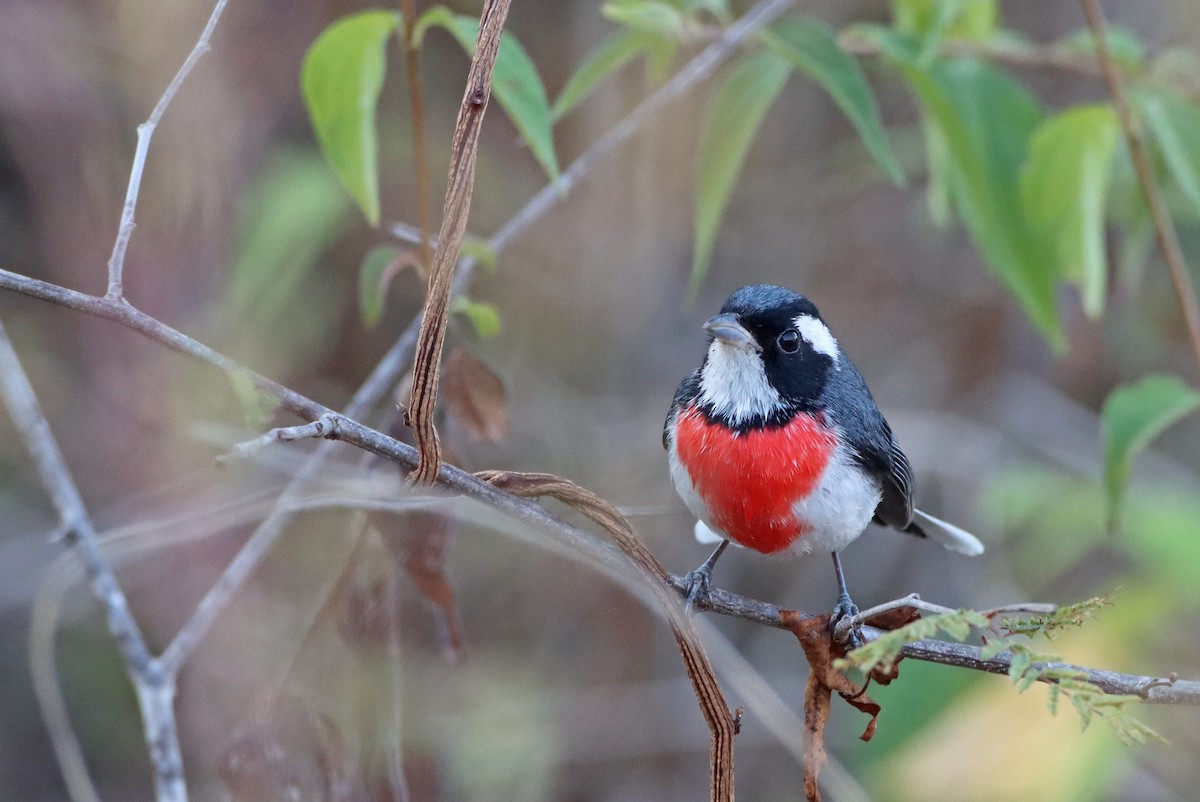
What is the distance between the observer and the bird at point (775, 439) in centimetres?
230

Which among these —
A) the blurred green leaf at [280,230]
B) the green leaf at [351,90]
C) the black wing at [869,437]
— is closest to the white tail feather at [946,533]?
the black wing at [869,437]

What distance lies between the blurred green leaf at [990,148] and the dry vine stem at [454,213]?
1.59 meters

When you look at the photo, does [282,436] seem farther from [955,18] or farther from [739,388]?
[955,18]

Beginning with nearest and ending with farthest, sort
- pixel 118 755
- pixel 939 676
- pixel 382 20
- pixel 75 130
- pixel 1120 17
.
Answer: pixel 382 20 → pixel 939 676 → pixel 75 130 → pixel 118 755 → pixel 1120 17

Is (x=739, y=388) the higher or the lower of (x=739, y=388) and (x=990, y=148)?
the lower

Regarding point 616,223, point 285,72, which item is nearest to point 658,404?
point 616,223

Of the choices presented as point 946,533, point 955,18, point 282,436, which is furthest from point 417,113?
point 946,533

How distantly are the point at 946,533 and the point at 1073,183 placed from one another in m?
0.92

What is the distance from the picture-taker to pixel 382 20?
2.21 metres

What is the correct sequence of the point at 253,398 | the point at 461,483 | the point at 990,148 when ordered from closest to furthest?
the point at 253,398 → the point at 461,483 → the point at 990,148

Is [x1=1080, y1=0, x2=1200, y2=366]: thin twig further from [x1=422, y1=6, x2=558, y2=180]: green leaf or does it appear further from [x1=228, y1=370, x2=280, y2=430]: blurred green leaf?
[x1=228, y1=370, x2=280, y2=430]: blurred green leaf

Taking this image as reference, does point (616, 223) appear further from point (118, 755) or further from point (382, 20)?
point (118, 755)

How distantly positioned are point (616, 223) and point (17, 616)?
2.75 m

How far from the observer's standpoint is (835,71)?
2439 mm
